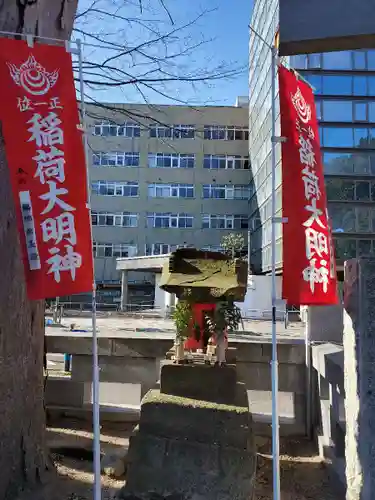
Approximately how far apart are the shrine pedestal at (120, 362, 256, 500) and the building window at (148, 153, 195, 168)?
36974mm

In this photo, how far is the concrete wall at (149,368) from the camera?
6703 mm

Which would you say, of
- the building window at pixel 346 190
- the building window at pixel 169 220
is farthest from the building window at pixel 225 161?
the building window at pixel 346 190

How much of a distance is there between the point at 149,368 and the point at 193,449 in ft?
7.80

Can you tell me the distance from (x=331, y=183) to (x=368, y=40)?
2664 cm

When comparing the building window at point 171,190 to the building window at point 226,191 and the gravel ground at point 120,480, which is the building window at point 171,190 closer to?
the building window at point 226,191

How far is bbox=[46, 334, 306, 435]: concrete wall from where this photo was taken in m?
6.70

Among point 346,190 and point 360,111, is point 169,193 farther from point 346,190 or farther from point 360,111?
point 360,111

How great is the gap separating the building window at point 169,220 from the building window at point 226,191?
261cm

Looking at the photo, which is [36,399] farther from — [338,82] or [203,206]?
[203,206]

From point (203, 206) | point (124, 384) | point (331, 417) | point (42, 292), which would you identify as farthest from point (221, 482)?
point (203, 206)

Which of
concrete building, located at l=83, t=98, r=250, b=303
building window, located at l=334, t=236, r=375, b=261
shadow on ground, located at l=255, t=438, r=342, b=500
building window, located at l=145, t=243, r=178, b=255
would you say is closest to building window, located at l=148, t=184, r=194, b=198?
concrete building, located at l=83, t=98, r=250, b=303

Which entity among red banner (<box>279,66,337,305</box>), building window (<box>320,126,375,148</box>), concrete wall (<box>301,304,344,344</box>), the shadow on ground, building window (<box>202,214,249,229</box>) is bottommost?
the shadow on ground

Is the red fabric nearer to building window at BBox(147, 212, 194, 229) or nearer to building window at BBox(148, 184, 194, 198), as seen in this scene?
building window at BBox(147, 212, 194, 229)

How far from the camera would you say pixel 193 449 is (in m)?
4.52
